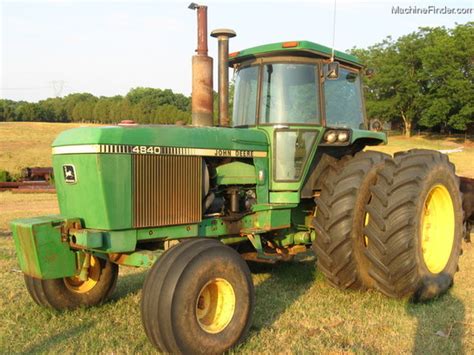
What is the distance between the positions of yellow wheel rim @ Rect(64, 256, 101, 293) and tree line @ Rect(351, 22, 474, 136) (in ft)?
128

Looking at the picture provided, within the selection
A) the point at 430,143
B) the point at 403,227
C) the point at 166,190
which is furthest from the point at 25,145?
the point at 403,227

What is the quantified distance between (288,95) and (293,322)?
7.16 feet

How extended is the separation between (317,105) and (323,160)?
0.63m

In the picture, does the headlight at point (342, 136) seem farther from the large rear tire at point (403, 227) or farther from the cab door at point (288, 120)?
the large rear tire at point (403, 227)

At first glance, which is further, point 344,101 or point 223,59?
point 344,101

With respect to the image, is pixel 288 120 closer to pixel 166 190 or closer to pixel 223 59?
pixel 223 59

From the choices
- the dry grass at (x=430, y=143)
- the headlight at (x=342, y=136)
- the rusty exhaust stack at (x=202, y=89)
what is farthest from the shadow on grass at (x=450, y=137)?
the rusty exhaust stack at (x=202, y=89)

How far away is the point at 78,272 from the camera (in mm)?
4199

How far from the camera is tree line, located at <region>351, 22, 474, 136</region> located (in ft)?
138

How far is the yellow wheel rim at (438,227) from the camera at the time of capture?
543cm

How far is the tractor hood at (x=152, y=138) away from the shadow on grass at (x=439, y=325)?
2.16 m

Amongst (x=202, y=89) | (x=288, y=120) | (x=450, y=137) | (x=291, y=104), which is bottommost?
(x=450, y=137)

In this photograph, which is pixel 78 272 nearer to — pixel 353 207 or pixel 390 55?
pixel 353 207

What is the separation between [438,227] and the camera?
217 inches
